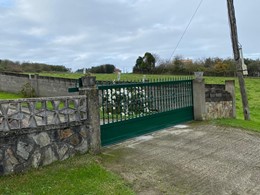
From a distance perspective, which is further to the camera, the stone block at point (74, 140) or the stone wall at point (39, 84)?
the stone wall at point (39, 84)

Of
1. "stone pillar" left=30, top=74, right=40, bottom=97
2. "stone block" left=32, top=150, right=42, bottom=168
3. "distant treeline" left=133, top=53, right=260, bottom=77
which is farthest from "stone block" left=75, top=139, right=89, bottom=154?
"distant treeline" left=133, top=53, right=260, bottom=77

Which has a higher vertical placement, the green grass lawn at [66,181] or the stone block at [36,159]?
the stone block at [36,159]

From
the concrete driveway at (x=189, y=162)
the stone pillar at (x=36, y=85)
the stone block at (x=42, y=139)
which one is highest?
the stone pillar at (x=36, y=85)

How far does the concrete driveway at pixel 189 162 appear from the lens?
4.90 metres

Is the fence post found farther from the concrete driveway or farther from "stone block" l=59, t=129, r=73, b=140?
"stone block" l=59, t=129, r=73, b=140

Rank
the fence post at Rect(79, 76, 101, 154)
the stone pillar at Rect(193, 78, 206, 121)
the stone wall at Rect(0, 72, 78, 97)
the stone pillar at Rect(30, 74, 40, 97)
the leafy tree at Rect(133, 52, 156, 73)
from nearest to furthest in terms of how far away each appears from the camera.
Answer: the fence post at Rect(79, 76, 101, 154)
the stone pillar at Rect(193, 78, 206, 121)
the stone wall at Rect(0, 72, 78, 97)
the stone pillar at Rect(30, 74, 40, 97)
the leafy tree at Rect(133, 52, 156, 73)

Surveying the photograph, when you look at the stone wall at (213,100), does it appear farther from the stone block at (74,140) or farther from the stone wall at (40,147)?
the stone block at (74,140)

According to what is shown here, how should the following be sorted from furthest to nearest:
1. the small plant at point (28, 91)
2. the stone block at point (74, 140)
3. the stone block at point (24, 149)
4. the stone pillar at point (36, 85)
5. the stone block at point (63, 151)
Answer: the stone pillar at point (36, 85)
the small plant at point (28, 91)
the stone block at point (74, 140)
the stone block at point (63, 151)
the stone block at point (24, 149)

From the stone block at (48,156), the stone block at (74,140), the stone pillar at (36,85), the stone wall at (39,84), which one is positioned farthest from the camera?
the stone pillar at (36,85)

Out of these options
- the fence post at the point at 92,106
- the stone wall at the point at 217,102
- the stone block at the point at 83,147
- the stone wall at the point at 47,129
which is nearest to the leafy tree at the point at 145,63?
the stone wall at the point at 217,102

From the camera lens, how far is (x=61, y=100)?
19.3 ft

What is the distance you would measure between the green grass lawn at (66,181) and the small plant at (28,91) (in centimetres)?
1532

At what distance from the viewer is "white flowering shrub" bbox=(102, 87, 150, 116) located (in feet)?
22.8

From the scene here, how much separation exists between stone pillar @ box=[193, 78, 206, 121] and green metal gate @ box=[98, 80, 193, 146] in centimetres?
20
